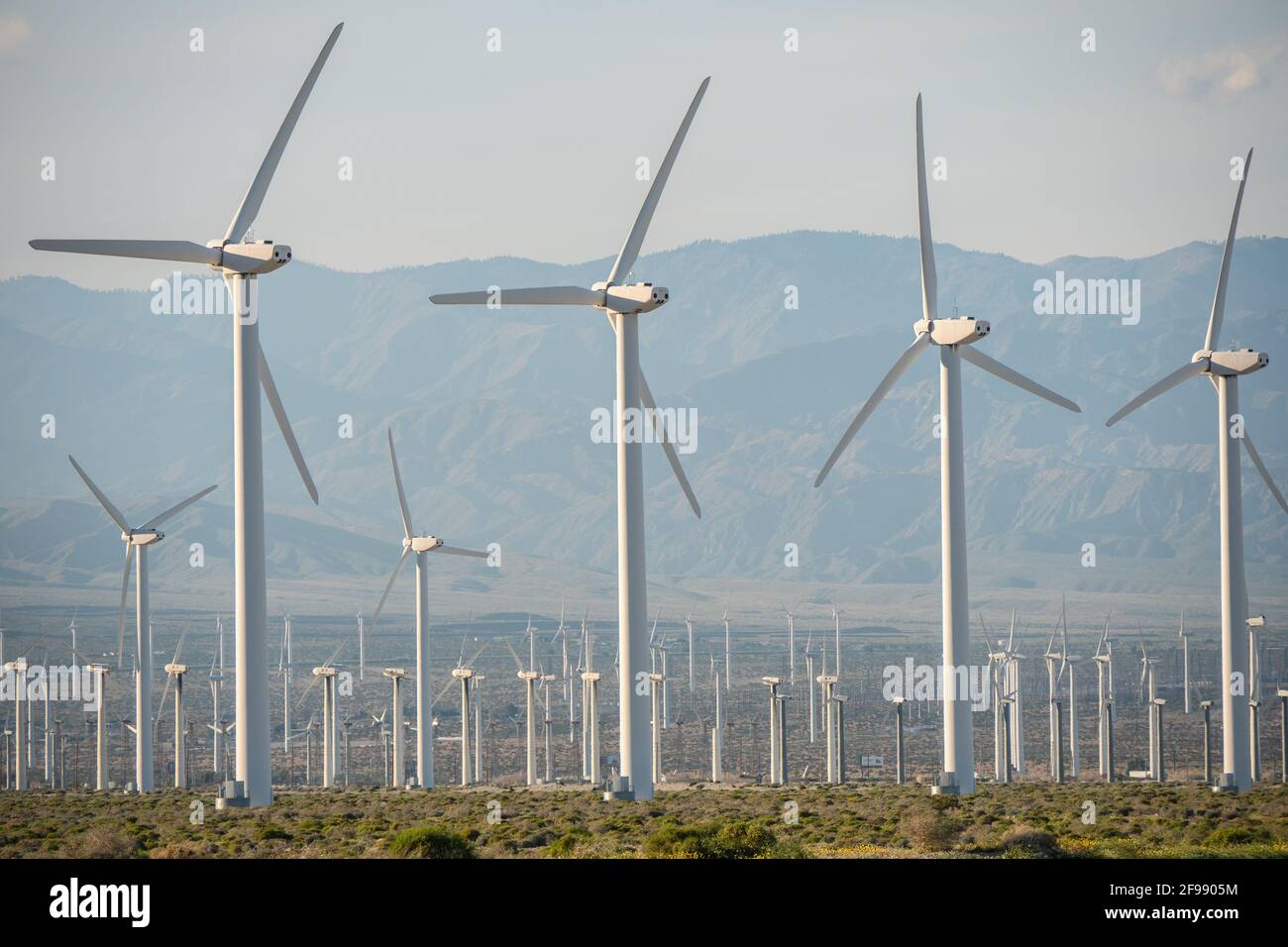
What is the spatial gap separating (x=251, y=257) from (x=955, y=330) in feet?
72.0

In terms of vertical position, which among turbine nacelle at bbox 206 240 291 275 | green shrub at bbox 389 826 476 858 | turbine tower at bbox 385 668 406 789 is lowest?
turbine tower at bbox 385 668 406 789

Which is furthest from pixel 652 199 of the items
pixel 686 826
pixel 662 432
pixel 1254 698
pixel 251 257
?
pixel 1254 698

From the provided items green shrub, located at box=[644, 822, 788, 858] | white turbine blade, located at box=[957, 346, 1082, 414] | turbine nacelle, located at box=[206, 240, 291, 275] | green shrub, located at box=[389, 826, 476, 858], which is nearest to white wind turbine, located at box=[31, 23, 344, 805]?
Result: turbine nacelle, located at box=[206, 240, 291, 275]

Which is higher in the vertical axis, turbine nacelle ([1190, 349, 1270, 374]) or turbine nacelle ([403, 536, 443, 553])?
turbine nacelle ([1190, 349, 1270, 374])

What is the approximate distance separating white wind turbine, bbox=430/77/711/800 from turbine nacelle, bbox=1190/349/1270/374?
21590 mm

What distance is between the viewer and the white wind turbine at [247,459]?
50.0m

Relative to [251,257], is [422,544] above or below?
below

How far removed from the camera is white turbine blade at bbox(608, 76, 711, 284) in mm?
56875

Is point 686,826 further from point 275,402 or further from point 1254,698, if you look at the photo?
point 1254,698

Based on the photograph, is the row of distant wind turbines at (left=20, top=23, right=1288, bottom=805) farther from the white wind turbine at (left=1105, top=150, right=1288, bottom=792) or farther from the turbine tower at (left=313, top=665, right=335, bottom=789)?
the turbine tower at (left=313, top=665, right=335, bottom=789)

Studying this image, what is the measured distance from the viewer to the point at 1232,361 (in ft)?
214

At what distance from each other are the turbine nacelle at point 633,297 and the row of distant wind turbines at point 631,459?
5 cm

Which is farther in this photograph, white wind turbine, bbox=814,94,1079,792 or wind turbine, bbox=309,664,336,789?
wind turbine, bbox=309,664,336,789
